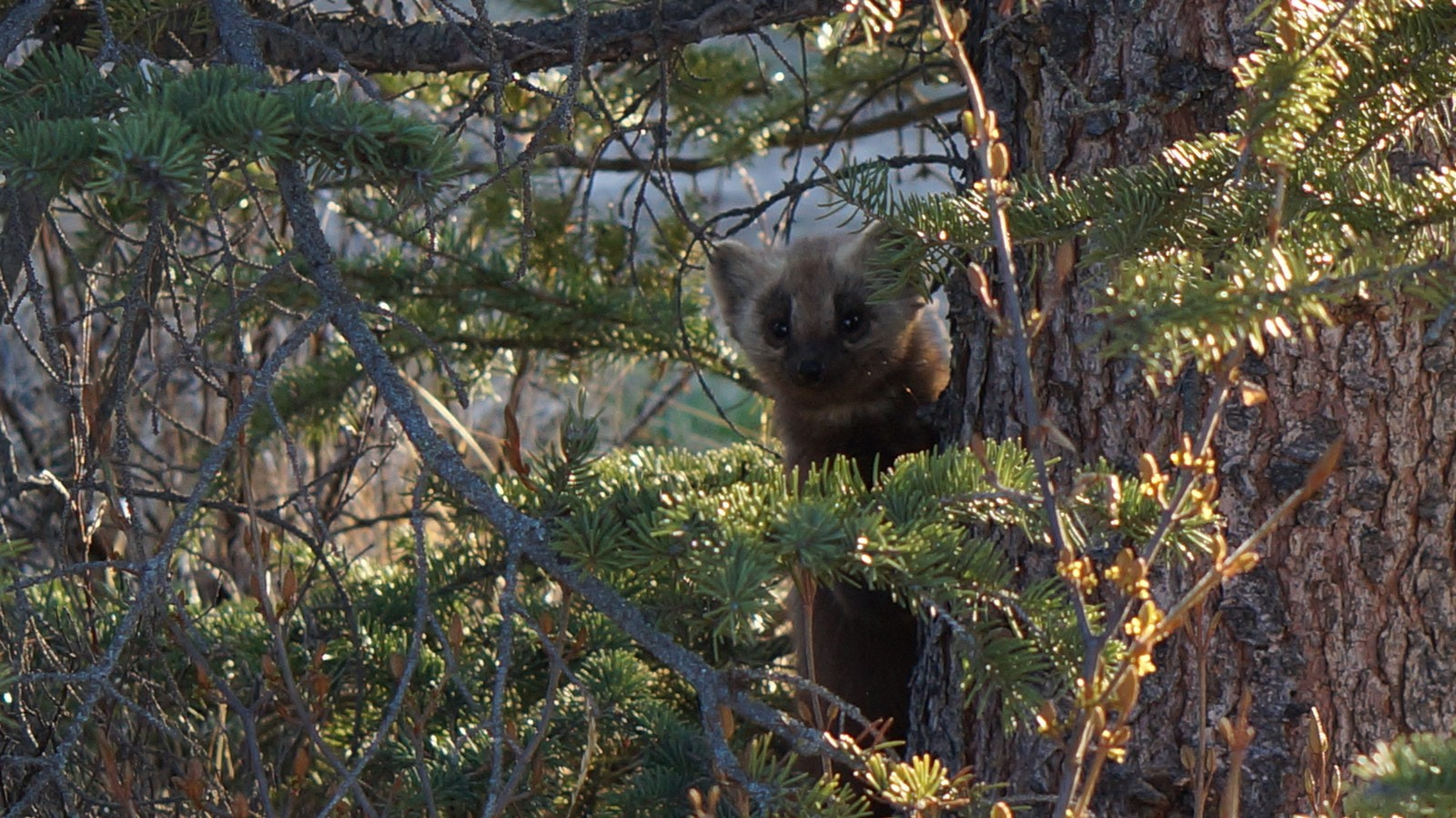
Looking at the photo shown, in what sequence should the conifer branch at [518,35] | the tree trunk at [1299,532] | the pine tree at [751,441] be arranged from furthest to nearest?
the conifer branch at [518,35] < the tree trunk at [1299,532] < the pine tree at [751,441]

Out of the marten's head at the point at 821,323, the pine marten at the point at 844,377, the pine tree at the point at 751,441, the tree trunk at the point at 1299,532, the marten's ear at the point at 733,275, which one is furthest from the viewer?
the marten's ear at the point at 733,275

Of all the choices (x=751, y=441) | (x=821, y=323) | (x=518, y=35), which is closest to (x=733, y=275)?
(x=821, y=323)

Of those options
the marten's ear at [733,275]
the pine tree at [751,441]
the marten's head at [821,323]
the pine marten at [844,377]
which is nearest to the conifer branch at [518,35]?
the pine tree at [751,441]

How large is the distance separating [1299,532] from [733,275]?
7.46 ft

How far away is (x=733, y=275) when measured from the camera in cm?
408

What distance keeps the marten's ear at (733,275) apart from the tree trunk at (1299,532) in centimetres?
195

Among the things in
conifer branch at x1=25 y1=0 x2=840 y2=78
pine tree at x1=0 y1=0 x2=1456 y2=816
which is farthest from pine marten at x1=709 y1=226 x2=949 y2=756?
conifer branch at x1=25 y1=0 x2=840 y2=78

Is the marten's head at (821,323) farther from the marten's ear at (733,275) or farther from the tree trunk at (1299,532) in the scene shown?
the tree trunk at (1299,532)

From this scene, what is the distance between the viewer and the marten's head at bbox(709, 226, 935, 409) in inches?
136

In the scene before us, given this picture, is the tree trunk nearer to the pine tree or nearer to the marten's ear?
the pine tree

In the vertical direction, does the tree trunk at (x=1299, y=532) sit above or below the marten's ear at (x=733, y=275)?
below

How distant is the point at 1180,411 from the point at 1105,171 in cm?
65

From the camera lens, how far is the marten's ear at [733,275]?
4.04 meters

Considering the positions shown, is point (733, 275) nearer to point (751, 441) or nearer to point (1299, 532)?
point (751, 441)
